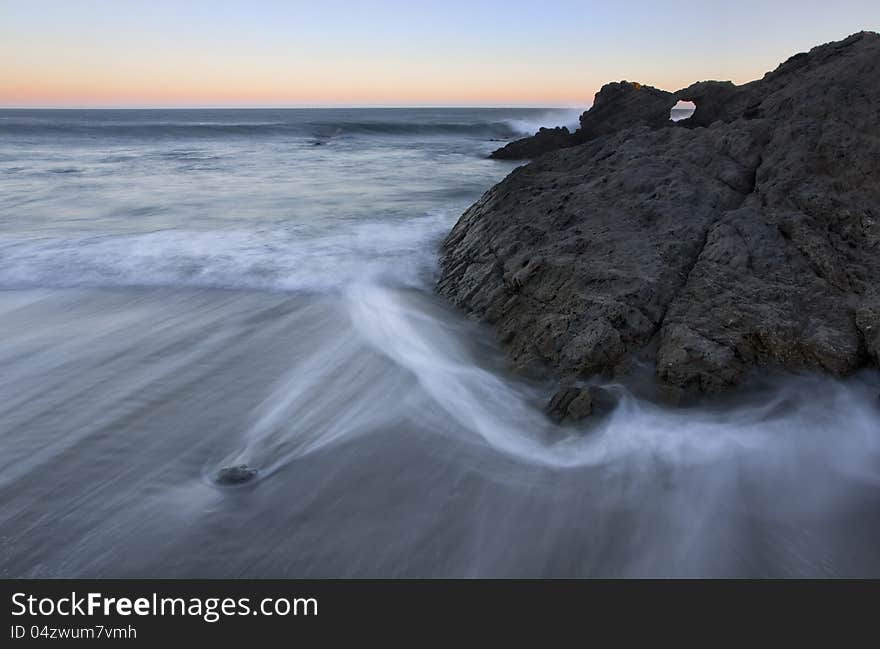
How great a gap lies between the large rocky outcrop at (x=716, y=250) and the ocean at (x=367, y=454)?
268 millimetres

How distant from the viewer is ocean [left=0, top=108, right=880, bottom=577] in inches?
101

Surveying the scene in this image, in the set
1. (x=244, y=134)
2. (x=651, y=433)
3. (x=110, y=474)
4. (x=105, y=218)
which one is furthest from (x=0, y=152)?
(x=651, y=433)

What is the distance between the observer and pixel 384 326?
5.04m

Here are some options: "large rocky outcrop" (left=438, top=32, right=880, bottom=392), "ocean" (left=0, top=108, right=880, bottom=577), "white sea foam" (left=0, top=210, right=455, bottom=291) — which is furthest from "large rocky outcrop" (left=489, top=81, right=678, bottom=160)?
"ocean" (left=0, top=108, right=880, bottom=577)

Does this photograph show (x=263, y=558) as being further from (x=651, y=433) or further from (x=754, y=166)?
(x=754, y=166)

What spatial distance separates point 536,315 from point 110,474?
298 centimetres

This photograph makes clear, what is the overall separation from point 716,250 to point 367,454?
2.95 meters

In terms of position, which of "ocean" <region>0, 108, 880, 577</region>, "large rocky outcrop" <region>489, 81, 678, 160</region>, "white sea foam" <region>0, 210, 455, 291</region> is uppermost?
"large rocky outcrop" <region>489, 81, 678, 160</region>

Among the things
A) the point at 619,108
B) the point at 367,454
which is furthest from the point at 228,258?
the point at 619,108

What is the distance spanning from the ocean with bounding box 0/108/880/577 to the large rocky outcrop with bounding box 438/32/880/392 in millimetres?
268

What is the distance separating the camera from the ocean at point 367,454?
2.56 m

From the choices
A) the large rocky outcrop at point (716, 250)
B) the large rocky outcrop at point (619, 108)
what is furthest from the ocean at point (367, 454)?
the large rocky outcrop at point (619, 108)

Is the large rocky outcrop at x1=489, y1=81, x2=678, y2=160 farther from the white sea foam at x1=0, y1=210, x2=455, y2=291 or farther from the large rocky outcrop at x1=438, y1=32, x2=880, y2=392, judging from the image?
the large rocky outcrop at x1=438, y1=32, x2=880, y2=392

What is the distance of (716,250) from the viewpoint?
426 cm
